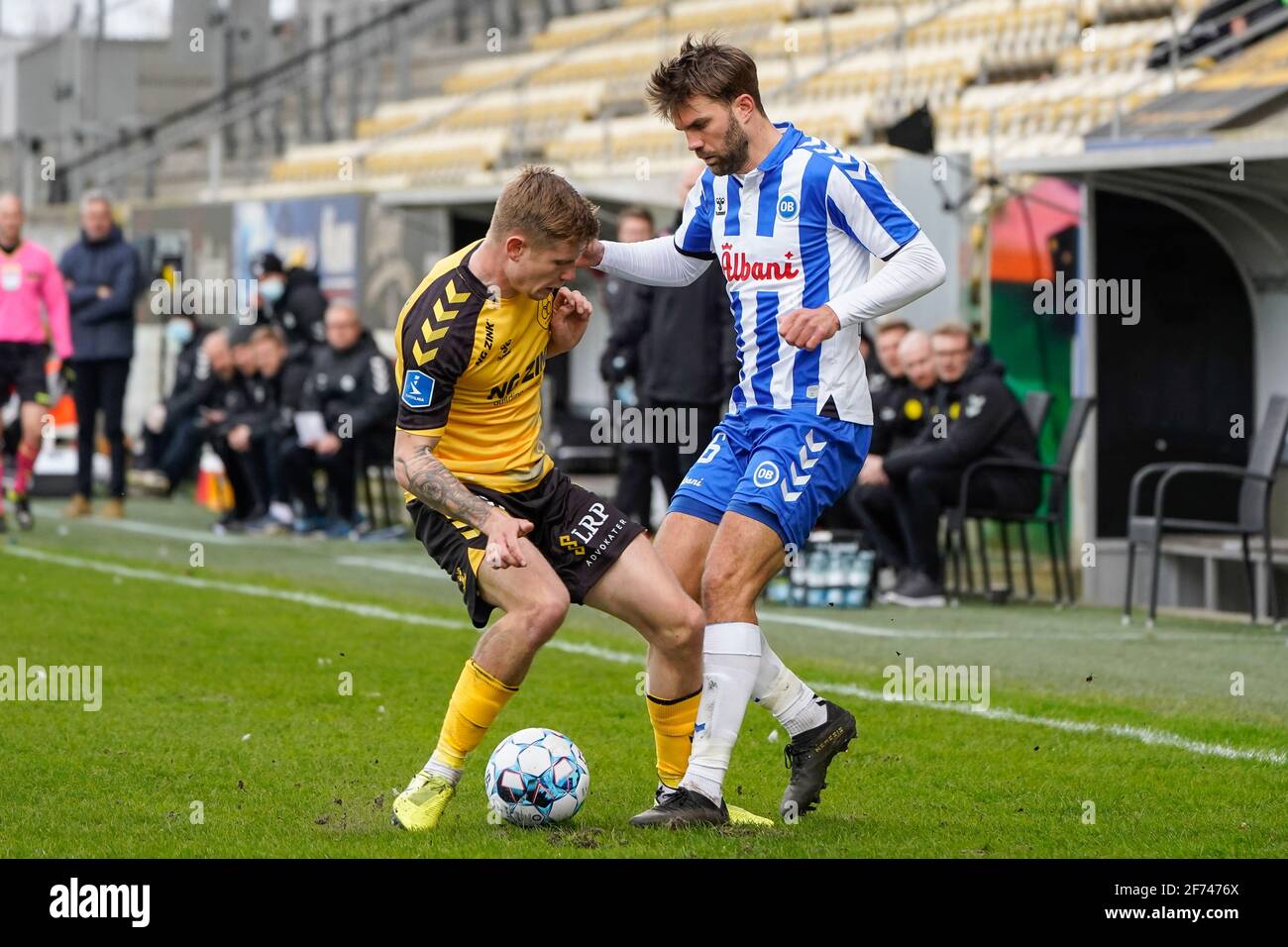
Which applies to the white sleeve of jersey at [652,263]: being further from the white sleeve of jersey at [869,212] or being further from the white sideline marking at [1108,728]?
the white sideline marking at [1108,728]

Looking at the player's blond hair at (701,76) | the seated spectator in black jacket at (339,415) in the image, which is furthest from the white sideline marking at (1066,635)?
the seated spectator in black jacket at (339,415)

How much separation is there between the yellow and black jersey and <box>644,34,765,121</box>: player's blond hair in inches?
25.1

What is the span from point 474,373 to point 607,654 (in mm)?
3959

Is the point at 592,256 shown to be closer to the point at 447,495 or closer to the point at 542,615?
the point at 447,495

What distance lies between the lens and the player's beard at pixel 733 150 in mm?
5602

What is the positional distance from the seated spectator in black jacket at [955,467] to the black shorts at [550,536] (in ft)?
19.6

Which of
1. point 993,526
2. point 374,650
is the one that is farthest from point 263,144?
point 374,650

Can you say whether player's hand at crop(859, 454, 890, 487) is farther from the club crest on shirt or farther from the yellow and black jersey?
the club crest on shirt

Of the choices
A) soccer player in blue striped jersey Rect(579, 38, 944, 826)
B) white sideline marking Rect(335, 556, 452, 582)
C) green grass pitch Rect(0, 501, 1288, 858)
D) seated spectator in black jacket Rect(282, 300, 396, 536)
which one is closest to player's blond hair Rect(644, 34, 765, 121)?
soccer player in blue striped jersey Rect(579, 38, 944, 826)

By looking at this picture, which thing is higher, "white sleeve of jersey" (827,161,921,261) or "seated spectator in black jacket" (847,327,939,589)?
"white sleeve of jersey" (827,161,921,261)

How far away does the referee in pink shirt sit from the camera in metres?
13.9

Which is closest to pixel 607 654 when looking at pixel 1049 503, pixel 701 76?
pixel 1049 503

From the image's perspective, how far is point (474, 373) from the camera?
546 cm

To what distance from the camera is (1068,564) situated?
1144 centimetres
